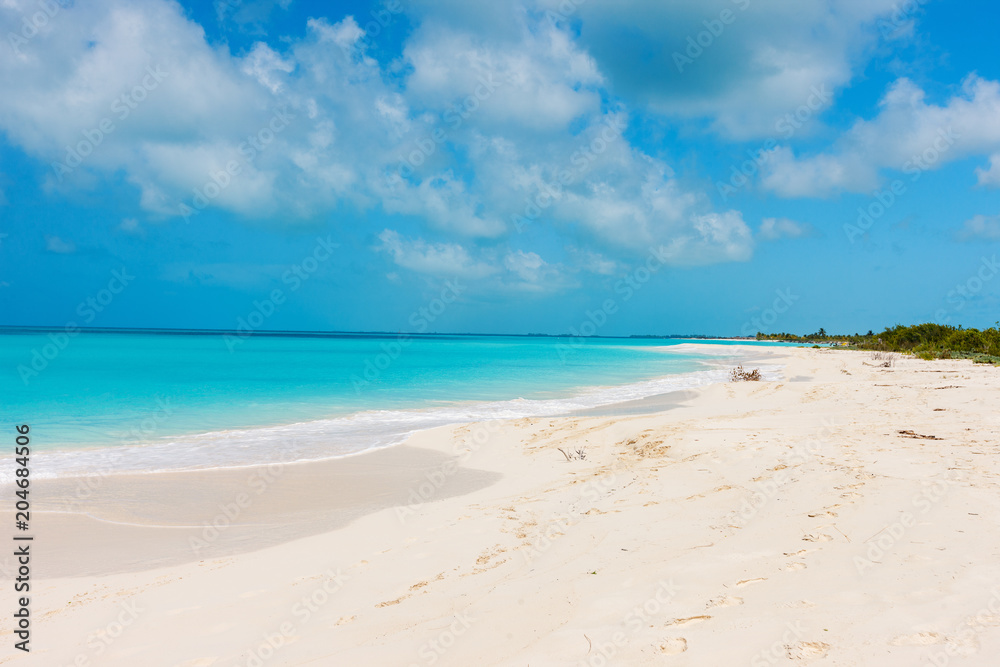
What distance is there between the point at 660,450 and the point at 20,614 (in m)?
8.75

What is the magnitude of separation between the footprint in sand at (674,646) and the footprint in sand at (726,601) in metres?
0.54

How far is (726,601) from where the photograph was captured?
3.75 metres

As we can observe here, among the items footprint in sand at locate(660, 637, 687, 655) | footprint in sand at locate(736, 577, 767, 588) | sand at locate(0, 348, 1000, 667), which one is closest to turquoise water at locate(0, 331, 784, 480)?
sand at locate(0, 348, 1000, 667)

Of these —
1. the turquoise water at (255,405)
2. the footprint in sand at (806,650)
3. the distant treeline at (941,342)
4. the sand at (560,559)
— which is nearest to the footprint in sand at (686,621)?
the sand at (560,559)

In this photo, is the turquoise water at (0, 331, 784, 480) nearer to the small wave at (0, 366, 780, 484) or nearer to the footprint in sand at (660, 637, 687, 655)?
the small wave at (0, 366, 780, 484)

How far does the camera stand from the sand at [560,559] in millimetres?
3434

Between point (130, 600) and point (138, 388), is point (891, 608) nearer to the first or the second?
point (130, 600)

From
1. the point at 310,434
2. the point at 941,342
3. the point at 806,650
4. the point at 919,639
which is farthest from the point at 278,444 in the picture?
the point at 941,342

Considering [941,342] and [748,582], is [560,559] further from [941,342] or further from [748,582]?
[941,342]

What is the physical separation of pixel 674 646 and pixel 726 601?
730 millimetres

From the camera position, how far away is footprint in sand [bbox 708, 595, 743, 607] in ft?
12.1

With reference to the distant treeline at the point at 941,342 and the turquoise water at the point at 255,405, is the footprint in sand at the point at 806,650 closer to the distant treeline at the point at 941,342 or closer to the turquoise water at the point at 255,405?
the turquoise water at the point at 255,405

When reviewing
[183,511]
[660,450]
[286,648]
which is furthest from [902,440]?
[183,511]

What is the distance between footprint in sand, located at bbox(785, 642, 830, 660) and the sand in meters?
0.02
